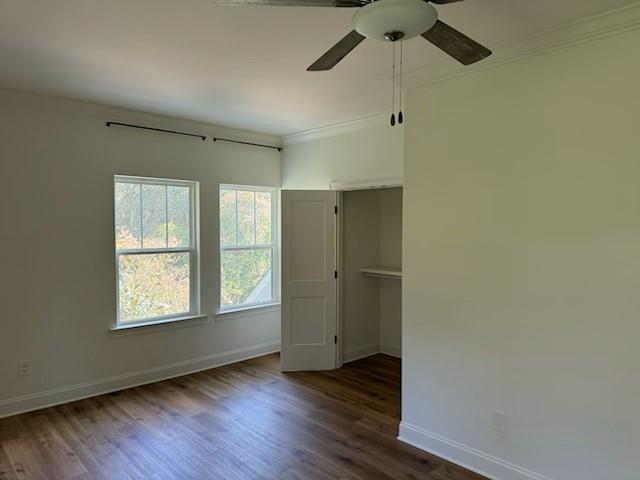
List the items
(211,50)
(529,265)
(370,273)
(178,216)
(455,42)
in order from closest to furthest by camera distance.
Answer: (455,42)
(529,265)
(211,50)
(178,216)
(370,273)

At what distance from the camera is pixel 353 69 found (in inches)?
116

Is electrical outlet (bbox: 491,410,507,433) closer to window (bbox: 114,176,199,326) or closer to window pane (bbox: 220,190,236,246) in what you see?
window (bbox: 114,176,199,326)

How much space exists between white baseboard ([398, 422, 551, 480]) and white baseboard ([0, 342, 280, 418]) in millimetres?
2419

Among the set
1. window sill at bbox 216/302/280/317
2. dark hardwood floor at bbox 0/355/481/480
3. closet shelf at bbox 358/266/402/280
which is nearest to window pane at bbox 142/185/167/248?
window sill at bbox 216/302/280/317

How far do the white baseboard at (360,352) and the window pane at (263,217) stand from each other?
5.57ft

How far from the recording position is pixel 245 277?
5180mm

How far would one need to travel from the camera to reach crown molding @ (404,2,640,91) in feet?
6.99

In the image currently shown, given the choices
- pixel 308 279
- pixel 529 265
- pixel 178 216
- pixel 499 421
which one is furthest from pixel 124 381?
pixel 529 265

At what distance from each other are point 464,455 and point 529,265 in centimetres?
134

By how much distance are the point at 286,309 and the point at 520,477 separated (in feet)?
8.95

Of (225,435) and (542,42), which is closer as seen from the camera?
(542,42)

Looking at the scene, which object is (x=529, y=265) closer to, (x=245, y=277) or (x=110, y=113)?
(x=245, y=277)

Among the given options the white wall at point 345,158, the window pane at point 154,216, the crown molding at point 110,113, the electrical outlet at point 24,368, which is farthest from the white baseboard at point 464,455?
the crown molding at point 110,113

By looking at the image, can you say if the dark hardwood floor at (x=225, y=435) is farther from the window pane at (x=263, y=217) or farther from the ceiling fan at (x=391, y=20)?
the ceiling fan at (x=391, y=20)
